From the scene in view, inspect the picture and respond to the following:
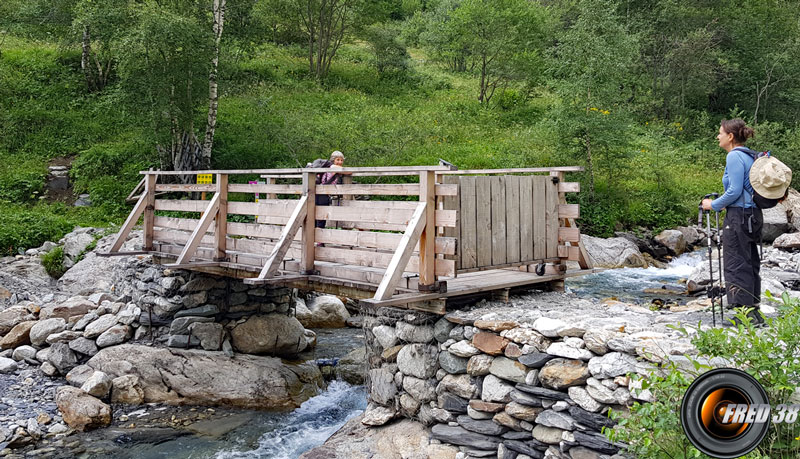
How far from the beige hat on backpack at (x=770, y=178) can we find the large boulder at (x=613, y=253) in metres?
11.5

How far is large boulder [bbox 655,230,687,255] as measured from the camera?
727 inches

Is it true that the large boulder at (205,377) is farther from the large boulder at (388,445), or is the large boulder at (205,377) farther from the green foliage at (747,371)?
the green foliage at (747,371)

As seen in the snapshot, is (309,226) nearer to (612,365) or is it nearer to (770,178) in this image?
(612,365)

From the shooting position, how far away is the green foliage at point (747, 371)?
12.8 feet

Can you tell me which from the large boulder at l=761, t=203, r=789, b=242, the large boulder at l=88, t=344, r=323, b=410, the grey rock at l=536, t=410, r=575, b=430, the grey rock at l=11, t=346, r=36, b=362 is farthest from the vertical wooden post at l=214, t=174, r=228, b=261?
the large boulder at l=761, t=203, r=789, b=242

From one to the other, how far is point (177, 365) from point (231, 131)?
12.3m

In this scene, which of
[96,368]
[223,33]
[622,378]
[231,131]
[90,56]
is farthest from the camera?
[90,56]

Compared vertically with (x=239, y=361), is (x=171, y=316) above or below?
above

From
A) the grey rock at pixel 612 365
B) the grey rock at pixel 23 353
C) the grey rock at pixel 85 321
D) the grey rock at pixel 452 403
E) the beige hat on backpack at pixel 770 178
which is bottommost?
the grey rock at pixel 23 353

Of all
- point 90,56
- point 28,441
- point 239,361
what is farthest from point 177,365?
point 90,56

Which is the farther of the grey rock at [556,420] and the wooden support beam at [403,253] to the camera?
the wooden support beam at [403,253]

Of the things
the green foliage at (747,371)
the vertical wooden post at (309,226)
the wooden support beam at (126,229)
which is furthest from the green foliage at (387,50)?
the green foliage at (747,371)

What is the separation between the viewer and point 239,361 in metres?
10.5

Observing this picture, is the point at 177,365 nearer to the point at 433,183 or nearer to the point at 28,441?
the point at 28,441
